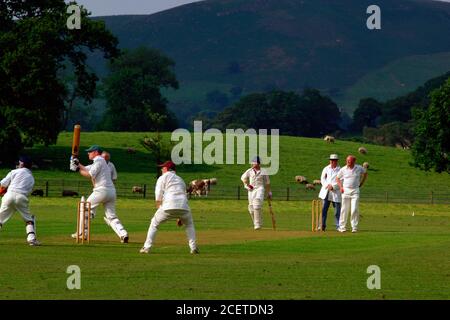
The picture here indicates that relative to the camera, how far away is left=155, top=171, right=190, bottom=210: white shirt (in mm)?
25859

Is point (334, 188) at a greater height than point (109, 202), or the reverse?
point (334, 188)

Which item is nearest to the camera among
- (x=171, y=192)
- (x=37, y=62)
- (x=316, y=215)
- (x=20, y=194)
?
(x=171, y=192)

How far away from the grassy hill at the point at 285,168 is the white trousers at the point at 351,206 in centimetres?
3914

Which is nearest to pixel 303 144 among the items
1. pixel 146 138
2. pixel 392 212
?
pixel 146 138

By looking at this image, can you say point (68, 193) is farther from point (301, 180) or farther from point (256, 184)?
point (256, 184)

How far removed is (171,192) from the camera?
26.0 meters

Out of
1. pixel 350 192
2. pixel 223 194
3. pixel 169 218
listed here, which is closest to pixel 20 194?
pixel 169 218

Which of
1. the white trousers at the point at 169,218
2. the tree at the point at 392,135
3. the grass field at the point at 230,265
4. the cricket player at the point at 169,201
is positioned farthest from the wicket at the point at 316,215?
the tree at the point at 392,135

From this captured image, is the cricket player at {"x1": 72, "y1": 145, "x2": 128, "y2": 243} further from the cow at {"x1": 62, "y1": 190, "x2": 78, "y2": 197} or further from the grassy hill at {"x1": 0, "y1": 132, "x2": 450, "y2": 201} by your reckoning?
the grassy hill at {"x1": 0, "y1": 132, "x2": 450, "y2": 201}

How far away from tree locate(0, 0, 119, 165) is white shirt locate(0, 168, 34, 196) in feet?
165

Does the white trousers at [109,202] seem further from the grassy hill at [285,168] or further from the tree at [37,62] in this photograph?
the tree at [37,62]

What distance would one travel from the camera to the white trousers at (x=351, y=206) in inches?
1385

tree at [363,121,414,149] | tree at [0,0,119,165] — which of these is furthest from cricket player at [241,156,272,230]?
tree at [363,121,414,149]

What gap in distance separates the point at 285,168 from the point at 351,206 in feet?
204
